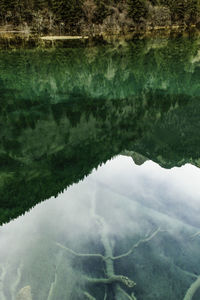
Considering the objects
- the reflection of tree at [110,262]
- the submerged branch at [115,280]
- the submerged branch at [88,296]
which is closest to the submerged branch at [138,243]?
the reflection of tree at [110,262]

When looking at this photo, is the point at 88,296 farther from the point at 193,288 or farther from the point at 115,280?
the point at 193,288

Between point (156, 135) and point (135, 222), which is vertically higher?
point (135, 222)

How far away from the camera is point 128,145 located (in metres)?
23.8

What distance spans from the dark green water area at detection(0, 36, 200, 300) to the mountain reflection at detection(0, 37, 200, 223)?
4.3 inches

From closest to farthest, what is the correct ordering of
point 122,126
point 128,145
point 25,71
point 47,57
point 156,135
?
point 128,145 → point 122,126 → point 156,135 → point 25,71 → point 47,57

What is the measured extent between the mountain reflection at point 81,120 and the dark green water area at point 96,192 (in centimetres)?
11

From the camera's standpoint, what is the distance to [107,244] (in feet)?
33.3

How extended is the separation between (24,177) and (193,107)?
18.5 metres

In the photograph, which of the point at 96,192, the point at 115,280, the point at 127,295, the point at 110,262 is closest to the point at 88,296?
the point at 115,280

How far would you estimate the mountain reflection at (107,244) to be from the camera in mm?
8312

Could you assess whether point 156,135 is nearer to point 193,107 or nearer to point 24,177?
point 193,107

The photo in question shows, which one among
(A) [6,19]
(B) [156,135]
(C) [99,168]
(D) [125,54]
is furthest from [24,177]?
(A) [6,19]

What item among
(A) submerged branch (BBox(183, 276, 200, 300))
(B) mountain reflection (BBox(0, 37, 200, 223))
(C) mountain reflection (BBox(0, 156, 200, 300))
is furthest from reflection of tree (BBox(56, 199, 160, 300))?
(B) mountain reflection (BBox(0, 37, 200, 223))

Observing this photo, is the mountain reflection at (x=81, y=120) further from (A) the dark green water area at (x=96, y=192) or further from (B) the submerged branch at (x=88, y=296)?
(B) the submerged branch at (x=88, y=296)
